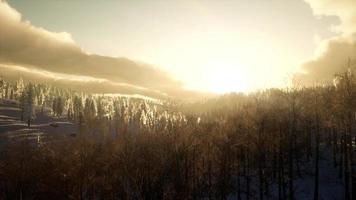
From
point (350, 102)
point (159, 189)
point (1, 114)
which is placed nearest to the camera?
point (159, 189)

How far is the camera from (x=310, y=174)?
60156 mm

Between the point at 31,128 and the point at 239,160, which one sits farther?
the point at 31,128

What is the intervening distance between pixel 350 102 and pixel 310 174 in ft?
86.3

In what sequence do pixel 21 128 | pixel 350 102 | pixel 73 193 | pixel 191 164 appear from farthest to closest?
pixel 21 128
pixel 191 164
pixel 73 193
pixel 350 102

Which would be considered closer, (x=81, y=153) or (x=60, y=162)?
(x=81, y=153)

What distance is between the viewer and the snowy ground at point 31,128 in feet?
468

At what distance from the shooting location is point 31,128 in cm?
16525

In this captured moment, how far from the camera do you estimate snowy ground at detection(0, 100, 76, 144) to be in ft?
468

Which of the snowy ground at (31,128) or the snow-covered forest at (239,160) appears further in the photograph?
the snowy ground at (31,128)

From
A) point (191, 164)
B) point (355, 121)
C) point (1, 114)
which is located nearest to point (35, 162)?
point (191, 164)

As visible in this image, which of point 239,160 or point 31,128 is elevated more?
point 239,160

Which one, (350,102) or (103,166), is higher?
(350,102)

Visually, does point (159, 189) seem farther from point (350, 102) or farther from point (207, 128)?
point (207, 128)

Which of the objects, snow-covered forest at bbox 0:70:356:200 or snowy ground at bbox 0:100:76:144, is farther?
snowy ground at bbox 0:100:76:144
